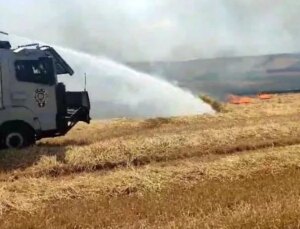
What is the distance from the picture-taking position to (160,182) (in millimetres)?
11922

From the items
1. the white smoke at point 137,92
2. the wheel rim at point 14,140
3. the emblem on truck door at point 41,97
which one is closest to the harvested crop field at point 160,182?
the wheel rim at point 14,140

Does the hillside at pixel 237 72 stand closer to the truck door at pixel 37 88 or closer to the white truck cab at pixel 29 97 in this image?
the white truck cab at pixel 29 97

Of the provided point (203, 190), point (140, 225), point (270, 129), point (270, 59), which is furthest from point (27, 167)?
point (270, 59)

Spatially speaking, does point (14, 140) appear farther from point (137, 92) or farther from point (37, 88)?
point (137, 92)

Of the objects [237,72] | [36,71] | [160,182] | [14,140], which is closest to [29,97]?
[36,71]

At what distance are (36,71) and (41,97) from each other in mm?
745

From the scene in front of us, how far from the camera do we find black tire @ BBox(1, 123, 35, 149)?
663 inches

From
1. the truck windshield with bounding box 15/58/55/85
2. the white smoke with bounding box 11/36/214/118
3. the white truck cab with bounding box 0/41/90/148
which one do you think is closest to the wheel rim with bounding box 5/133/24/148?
the white truck cab with bounding box 0/41/90/148

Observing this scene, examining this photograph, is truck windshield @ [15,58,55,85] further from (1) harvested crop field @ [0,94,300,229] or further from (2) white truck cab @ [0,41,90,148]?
(1) harvested crop field @ [0,94,300,229]

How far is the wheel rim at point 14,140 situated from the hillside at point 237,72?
76.0 feet

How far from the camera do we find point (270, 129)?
18.1 metres

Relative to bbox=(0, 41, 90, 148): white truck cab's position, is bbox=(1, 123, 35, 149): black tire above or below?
below

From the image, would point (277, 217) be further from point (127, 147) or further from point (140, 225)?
point (127, 147)

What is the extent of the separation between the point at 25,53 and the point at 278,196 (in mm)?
9709
